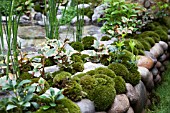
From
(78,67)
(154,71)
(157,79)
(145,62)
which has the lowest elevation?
(157,79)

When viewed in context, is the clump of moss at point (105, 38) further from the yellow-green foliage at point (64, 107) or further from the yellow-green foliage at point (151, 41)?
the yellow-green foliage at point (64, 107)

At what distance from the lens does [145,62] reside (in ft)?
9.21

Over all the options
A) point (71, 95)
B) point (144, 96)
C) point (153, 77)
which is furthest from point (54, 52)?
point (153, 77)

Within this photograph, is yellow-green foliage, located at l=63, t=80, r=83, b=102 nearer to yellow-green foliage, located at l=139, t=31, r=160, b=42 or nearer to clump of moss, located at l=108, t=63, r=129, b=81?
clump of moss, located at l=108, t=63, r=129, b=81

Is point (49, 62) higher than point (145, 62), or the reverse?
point (49, 62)

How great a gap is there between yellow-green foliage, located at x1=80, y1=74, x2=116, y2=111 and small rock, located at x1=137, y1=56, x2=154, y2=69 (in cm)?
83

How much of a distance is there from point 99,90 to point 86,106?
21 centimetres

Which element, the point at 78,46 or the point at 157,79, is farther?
the point at 157,79

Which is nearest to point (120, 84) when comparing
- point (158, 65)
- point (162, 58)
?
point (158, 65)

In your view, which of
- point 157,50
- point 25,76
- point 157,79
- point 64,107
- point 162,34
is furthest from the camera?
point 162,34

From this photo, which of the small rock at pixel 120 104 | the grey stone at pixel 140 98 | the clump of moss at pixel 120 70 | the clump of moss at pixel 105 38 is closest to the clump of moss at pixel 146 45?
the clump of moss at pixel 105 38

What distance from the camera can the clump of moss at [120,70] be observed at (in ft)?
7.59

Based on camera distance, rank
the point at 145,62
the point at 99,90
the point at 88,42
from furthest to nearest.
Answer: the point at 88,42, the point at 145,62, the point at 99,90

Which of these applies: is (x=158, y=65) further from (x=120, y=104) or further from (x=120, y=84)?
(x=120, y=104)
